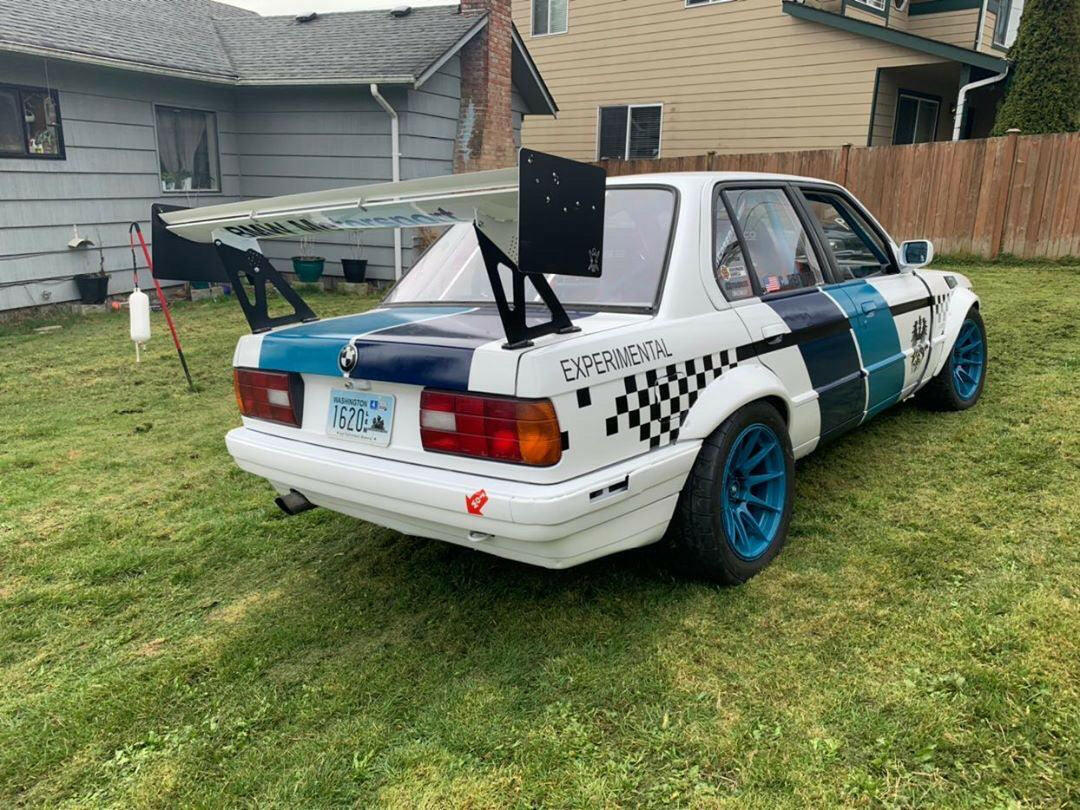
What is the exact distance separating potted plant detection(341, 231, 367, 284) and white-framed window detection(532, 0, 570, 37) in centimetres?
860

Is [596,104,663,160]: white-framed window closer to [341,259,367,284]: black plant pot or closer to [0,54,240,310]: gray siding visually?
[341,259,367,284]: black plant pot

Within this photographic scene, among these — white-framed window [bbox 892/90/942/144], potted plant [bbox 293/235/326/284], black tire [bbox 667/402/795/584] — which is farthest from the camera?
white-framed window [bbox 892/90/942/144]

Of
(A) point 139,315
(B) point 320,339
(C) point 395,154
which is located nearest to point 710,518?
(B) point 320,339

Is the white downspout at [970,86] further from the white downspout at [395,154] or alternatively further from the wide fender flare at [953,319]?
the wide fender flare at [953,319]

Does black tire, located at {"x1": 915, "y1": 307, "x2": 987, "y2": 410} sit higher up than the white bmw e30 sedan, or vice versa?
the white bmw e30 sedan

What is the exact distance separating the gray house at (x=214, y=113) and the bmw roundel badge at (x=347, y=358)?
27.6 ft

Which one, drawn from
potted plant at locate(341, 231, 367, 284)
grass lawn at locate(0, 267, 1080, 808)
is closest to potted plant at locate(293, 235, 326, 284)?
potted plant at locate(341, 231, 367, 284)

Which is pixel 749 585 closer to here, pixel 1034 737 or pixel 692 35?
pixel 1034 737

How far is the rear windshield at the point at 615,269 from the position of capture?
295cm

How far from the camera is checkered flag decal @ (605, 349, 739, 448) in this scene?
2.55 meters

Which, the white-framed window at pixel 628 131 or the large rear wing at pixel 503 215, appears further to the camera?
the white-framed window at pixel 628 131

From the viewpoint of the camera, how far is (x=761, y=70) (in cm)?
1468

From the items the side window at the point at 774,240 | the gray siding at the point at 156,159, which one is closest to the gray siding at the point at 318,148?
the gray siding at the point at 156,159

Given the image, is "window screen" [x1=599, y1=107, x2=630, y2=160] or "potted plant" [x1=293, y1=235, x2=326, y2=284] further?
"window screen" [x1=599, y1=107, x2=630, y2=160]
